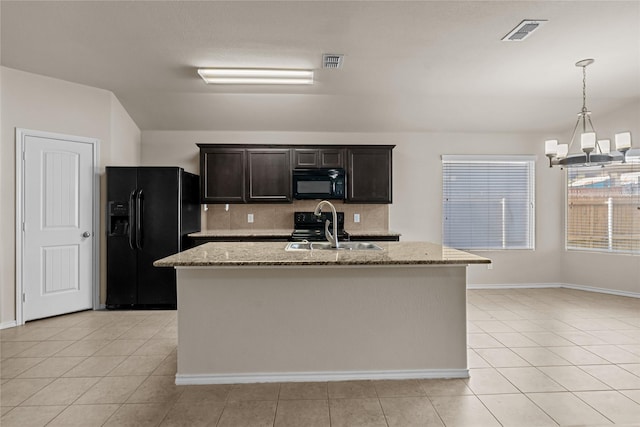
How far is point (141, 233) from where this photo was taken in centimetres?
416

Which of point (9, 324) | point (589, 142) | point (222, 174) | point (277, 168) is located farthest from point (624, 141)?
point (9, 324)

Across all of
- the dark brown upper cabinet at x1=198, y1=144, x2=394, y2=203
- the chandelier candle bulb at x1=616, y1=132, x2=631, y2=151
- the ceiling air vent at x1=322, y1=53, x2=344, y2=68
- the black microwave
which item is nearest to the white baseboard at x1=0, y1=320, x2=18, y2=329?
the dark brown upper cabinet at x1=198, y1=144, x2=394, y2=203

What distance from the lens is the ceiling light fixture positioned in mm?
3555

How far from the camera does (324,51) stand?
327 cm

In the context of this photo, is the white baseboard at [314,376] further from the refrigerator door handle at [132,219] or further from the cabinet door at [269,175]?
the cabinet door at [269,175]

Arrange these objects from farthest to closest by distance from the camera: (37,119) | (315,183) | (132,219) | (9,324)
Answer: (315,183), (132,219), (37,119), (9,324)

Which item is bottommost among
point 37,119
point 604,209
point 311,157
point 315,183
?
point 604,209

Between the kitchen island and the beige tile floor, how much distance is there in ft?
0.38

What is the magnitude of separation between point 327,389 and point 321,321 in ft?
1.39

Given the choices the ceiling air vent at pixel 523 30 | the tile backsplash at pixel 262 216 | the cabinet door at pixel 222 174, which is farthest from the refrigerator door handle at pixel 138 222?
the ceiling air vent at pixel 523 30

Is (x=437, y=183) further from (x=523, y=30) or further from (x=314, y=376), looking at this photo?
(x=314, y=376)

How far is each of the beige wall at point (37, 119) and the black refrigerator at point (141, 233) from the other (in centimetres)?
23

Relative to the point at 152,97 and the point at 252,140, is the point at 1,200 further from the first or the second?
the point at 252,140

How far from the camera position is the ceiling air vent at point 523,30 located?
2750mm
